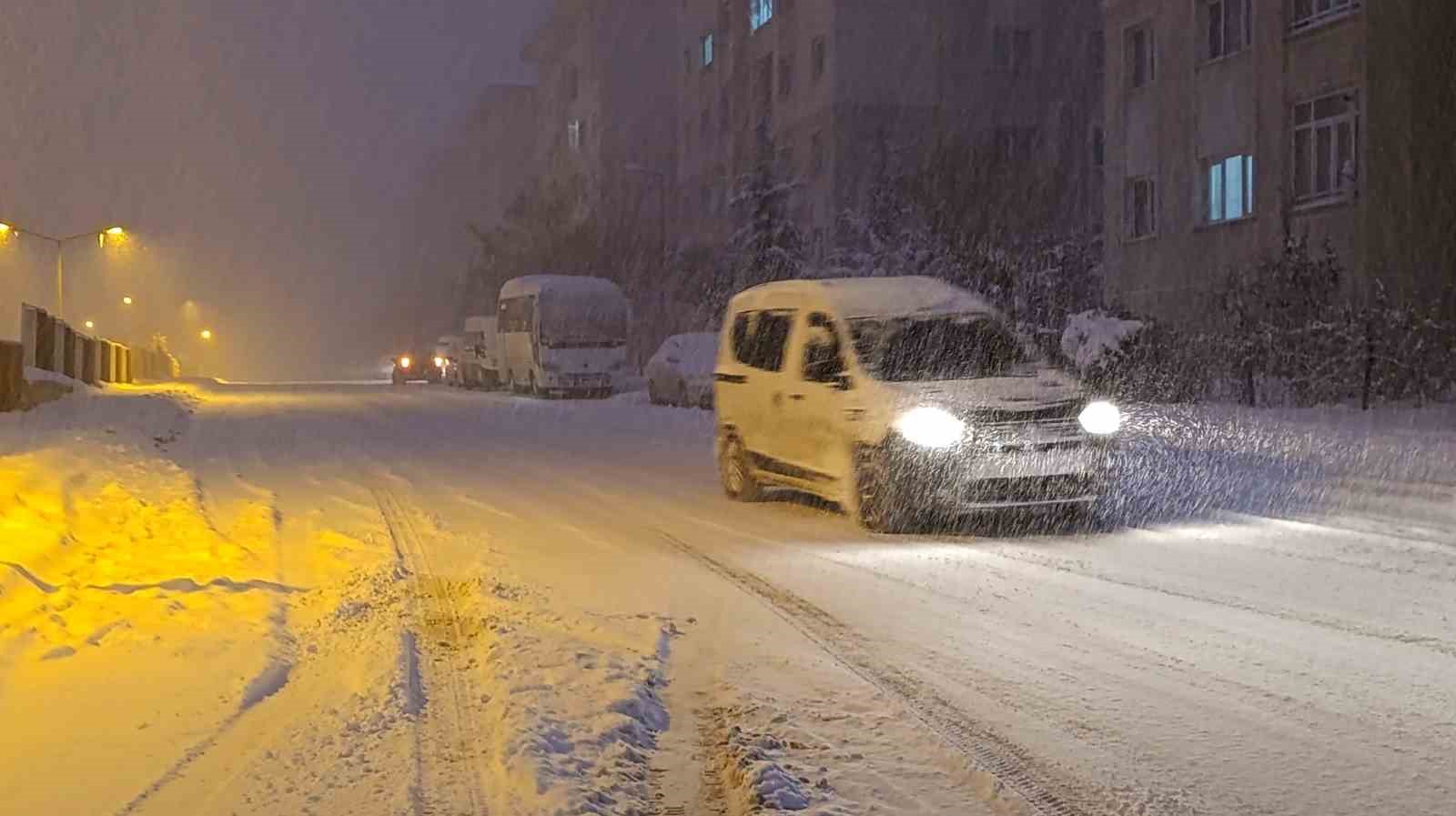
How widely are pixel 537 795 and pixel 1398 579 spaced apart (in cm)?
642

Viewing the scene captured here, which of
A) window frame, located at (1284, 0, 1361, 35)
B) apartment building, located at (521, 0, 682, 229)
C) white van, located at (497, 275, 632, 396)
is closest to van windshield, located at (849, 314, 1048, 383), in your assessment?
window frame, located at (1284, 0, 1361, 35)

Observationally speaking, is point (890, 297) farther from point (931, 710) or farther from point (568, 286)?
point (568, 286)

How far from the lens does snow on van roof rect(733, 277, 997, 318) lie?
43.3ft

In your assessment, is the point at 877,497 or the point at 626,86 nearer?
the point at 877,497

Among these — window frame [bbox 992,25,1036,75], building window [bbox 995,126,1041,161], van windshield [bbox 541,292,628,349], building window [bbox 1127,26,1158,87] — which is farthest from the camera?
window frame [bbox 992,25,1036,75]

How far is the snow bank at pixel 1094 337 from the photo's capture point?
25.3 meters

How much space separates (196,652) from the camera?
7.43 m

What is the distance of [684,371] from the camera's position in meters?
33.6

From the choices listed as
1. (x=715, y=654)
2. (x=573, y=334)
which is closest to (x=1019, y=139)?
(x=573, y=334)

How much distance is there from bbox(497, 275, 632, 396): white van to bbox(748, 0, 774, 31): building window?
15.0 metres

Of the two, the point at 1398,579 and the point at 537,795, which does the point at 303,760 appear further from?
the point at 1398,579

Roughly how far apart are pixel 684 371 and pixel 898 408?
22099mm

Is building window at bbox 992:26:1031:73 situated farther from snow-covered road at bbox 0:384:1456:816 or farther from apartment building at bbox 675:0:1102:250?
snow-covered road at bbox 0:384:1456:816

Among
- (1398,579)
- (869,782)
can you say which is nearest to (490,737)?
(869,782)
